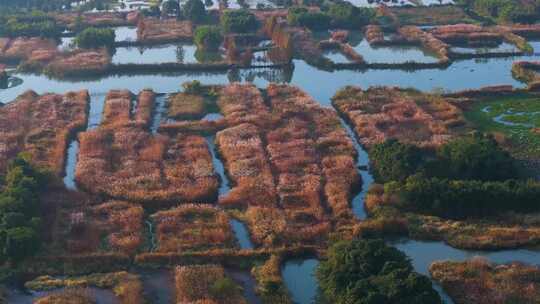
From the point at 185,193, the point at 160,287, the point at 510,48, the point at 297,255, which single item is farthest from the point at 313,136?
the point at 510,48

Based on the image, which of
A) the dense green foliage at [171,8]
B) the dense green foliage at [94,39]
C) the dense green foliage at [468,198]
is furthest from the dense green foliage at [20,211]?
the dense green foliage at [171,8]

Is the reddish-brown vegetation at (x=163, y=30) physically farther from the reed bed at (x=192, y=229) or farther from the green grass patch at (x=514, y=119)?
the reed bed at (x=192, y=229)

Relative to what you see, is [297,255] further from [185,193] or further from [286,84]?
[286,84]

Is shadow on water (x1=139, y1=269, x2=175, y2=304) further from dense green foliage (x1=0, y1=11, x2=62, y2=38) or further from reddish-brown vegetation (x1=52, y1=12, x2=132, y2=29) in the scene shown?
reddish-brown vegetation (x1=52, y1=12, x2=132, y2=29)

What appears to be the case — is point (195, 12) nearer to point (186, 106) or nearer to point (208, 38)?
point (208, 38)

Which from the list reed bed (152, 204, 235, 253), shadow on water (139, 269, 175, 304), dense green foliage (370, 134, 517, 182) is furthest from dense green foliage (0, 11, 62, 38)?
shadow on water (139, 269, 175, 304)
